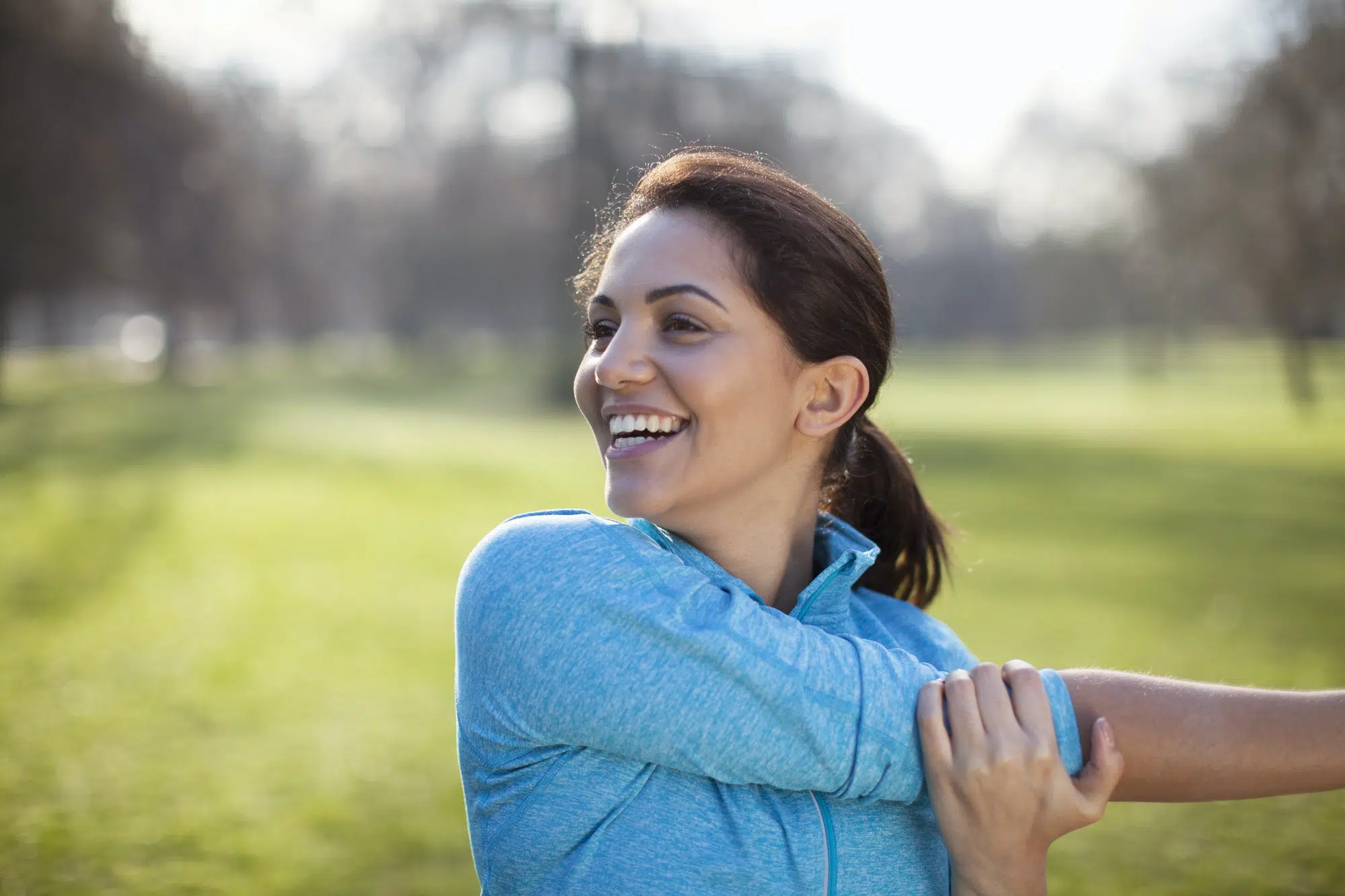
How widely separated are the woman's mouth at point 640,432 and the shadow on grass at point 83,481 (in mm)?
8362

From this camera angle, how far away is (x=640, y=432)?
169 cm

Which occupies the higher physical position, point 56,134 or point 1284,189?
point 56,134

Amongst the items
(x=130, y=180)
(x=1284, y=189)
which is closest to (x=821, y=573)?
(x=1284, y=189)

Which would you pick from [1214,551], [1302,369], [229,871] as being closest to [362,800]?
[229,871]

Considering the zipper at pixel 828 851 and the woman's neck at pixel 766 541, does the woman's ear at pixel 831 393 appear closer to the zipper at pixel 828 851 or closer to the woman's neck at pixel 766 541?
the woman's neck at pixel 766 541

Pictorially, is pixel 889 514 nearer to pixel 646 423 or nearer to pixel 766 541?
pixel 766 541

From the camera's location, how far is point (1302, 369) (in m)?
27.4

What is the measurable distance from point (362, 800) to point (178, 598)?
4.95 m

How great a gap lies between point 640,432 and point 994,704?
638 mm

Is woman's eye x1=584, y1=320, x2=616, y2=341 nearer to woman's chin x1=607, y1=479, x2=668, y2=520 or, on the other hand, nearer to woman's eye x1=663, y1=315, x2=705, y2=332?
woman's eye x1=663, y1=315, x2=705, y2=332

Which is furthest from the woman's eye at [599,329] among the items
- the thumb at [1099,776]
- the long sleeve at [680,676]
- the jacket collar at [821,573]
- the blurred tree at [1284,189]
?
the blurred tree at [1284,189]

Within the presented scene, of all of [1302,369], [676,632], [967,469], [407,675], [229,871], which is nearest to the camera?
[676,632]

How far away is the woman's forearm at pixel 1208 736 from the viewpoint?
1436mm

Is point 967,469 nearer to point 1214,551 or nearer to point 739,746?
point 1214,551
